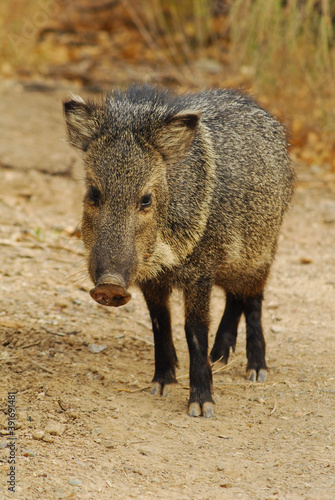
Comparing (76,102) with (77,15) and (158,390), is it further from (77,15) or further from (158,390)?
(77,15)

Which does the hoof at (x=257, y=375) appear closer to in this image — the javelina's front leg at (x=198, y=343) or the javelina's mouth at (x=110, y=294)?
the javelina's front leg at (x=198, y=343)

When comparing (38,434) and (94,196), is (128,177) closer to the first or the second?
(94,196)

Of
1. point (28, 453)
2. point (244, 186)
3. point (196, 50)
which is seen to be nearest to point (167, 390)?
point (28, 453)

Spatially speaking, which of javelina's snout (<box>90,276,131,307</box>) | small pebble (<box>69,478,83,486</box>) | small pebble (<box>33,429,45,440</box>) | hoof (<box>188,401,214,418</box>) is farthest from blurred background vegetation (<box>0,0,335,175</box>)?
small pebble (<box>69,478,83,486</box>)

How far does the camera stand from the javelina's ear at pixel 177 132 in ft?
13.3

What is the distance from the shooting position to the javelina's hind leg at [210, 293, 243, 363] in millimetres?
5238

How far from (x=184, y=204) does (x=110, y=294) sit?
93cm

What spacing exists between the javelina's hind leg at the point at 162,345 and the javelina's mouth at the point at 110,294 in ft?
3.18

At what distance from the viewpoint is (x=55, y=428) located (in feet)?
12.7

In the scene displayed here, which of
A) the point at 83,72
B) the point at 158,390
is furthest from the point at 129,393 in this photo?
the point at 83,72

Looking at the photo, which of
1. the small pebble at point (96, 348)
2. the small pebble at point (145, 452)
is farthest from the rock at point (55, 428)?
the small pebble at point (96, 348)

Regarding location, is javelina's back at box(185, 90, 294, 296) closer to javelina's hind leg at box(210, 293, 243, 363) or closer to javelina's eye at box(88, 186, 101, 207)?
javelina's hind leg at box(210, 293, 243, 363)

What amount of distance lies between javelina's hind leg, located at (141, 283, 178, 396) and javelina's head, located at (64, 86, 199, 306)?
440 mm

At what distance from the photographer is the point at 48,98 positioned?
11.2 metres
